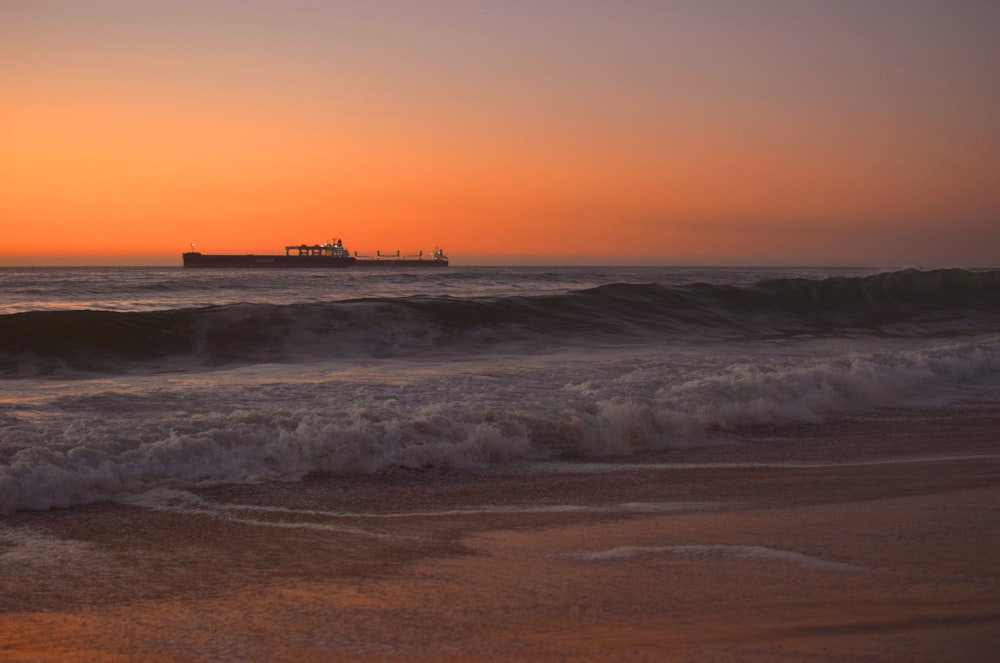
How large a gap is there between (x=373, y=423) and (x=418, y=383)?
3.37 meters

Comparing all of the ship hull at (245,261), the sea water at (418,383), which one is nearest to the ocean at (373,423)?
the sea water at (418,383)

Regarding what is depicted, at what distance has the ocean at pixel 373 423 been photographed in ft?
15.5

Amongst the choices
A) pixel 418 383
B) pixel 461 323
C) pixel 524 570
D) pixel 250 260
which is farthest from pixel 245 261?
pixel 524 570

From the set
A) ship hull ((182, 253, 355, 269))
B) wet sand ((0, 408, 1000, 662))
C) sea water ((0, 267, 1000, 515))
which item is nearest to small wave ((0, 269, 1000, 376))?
sea water ((0, 267, 1000, 515))

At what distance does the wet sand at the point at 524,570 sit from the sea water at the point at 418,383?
1.57ft

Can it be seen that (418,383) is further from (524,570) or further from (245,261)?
(245,261)

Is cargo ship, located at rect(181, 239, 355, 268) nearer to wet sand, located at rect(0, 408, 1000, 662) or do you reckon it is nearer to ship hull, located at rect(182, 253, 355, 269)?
ship hull, located at rect(182, 253, 355, 269)

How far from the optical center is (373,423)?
7.21 m

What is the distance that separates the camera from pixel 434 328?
17266 millimetres

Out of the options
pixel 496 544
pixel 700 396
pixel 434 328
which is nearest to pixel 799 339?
pixel 434 328

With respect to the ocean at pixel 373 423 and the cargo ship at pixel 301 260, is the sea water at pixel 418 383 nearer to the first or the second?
the ocean at pixel 373 423

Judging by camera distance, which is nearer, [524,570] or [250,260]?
[524,570]

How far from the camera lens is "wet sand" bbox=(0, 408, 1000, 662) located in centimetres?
324

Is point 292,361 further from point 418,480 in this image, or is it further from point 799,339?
point 799,339
